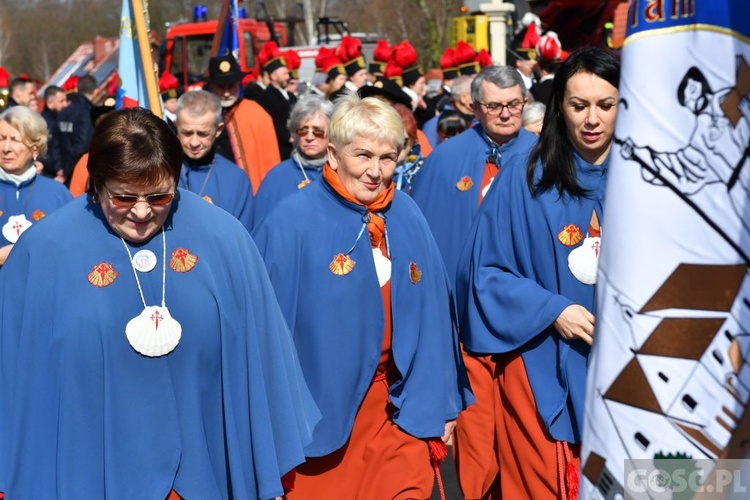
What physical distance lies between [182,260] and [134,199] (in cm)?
25

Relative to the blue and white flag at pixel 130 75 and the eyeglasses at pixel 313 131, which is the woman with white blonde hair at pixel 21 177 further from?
the eyeglasses at pixel 313 131

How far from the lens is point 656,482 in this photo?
2.55 meters

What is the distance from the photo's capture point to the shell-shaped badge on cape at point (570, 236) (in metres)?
4.73

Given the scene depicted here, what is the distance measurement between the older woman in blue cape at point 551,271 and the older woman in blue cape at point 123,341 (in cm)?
127

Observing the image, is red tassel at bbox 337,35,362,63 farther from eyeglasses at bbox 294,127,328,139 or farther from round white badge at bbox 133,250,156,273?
round white badge at bbox 133,250,156,273

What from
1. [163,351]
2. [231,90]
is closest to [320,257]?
[163,351]

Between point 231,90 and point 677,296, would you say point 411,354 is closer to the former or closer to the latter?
point 677,296

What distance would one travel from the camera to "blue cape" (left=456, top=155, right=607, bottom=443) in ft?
15.5

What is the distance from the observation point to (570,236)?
4730 millimetres

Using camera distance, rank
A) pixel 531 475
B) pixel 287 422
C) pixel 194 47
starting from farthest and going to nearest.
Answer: pixel 194 47 < pixel 531 475 < pixel 287 422

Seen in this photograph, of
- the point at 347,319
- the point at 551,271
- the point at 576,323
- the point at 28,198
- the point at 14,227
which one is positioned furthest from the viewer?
the point at 28,198

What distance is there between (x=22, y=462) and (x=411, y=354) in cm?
172

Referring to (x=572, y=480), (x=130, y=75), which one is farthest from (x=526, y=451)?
(x=130, y=75)

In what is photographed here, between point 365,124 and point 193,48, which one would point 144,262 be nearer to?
point 365,124
